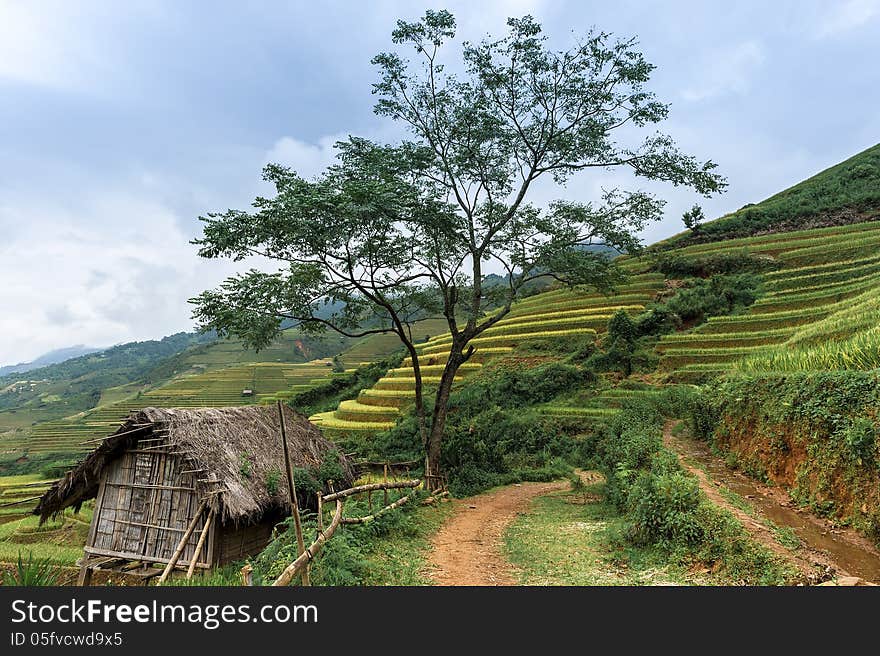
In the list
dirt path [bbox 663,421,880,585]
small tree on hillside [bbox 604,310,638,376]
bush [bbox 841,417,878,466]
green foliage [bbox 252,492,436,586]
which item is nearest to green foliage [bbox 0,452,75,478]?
small tree on hillside [bbox 604,310,638,376]

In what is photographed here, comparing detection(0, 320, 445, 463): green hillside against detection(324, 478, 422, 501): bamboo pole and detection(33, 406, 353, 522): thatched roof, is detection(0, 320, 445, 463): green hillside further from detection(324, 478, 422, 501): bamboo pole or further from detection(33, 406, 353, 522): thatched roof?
detection(324, 478, 422, 501): bamboo pole

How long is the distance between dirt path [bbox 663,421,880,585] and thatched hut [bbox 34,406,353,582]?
918 centimetres

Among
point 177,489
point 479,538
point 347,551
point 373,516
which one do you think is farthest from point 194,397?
point 347,551

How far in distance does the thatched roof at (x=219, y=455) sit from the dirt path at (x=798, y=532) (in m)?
9.18

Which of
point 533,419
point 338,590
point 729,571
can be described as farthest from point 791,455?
point 533,419

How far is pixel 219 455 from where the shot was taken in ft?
34.7

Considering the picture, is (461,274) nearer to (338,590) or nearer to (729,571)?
(729,571)

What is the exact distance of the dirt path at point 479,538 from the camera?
6.81 metres

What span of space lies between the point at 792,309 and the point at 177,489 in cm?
2487

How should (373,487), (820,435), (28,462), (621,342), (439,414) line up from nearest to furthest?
1. (820,435)
2. (373,487)
3. (439,414)
4. (621,342)
5. (28,462)

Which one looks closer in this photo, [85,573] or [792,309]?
[85,573]

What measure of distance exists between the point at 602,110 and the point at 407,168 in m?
5.93

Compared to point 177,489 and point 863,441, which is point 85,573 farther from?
point 863,441

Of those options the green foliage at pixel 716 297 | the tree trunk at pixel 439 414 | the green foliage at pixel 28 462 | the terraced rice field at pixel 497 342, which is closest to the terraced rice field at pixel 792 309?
the green foliage at pixel 716 297
